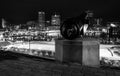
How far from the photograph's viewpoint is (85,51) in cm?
720

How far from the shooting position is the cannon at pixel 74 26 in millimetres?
7805

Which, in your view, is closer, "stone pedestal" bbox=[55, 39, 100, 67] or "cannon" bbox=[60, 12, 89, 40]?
"stone pedestal" bbox=[55, 39, 100, 67]

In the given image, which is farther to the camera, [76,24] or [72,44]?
[76,24]

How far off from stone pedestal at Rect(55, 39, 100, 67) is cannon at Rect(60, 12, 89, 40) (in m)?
0.44

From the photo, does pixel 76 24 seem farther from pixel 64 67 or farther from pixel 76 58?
pixel 64 67

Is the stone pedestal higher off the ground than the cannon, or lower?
lower

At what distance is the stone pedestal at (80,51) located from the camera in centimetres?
718

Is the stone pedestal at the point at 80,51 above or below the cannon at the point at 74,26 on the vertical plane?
below

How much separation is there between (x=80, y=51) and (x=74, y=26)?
4.07 feet

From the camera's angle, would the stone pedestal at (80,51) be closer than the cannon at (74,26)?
Yes

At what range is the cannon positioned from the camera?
781cm

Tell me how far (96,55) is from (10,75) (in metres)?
3.45

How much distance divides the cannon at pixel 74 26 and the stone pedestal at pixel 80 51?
44 centimetres

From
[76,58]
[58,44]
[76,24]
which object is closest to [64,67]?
[76,58]
